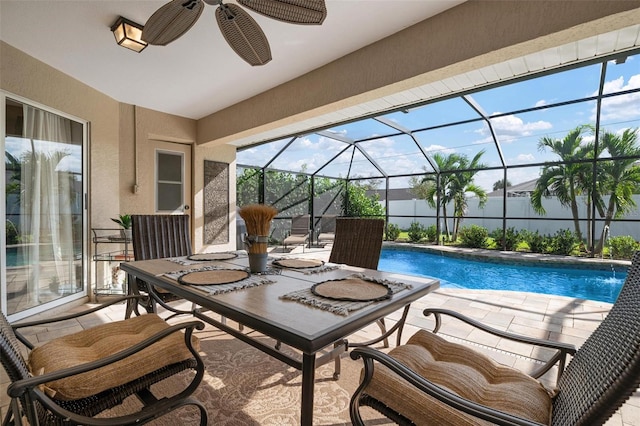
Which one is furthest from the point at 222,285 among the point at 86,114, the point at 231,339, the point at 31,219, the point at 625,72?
Result: the point at 625,72

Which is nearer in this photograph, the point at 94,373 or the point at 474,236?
the point at 94,373

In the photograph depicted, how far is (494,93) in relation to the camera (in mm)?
7766

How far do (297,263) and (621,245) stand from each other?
315 inches

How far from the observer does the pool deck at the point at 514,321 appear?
2.25m

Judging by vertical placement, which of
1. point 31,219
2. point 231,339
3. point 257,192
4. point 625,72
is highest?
point 625,72

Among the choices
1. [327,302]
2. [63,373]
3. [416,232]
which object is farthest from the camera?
[416,232]

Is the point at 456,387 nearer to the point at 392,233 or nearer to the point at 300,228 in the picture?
the point at 300,228

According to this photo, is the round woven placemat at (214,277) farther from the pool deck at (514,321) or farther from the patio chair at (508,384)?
the pool deck at (514,321)

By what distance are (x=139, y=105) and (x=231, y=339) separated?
381 cm

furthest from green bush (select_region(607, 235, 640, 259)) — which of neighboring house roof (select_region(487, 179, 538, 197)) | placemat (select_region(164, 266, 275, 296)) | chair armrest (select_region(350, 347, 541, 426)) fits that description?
placemat (select_region(164, 266, 275, 296))

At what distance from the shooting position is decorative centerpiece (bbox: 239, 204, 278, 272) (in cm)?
171

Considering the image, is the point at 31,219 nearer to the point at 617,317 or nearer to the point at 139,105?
the point at 139,105

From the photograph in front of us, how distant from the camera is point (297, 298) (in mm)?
1303

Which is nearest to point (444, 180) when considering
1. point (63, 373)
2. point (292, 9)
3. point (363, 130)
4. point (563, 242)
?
point (363, 130)
